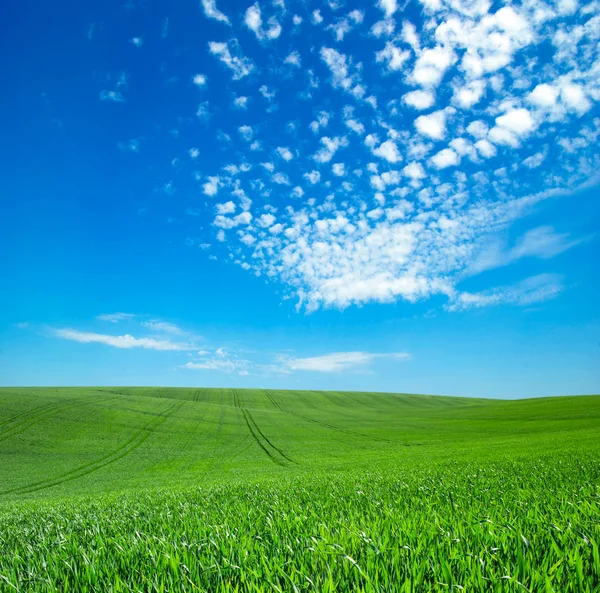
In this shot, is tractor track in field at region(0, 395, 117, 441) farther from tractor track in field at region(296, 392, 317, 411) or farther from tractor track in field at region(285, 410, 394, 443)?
tractor track in field at region(296, 392, 317, 411)

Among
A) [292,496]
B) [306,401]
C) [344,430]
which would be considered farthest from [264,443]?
[306,401]

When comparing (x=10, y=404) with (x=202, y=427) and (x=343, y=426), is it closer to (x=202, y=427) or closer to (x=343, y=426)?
(x=202, y=427)

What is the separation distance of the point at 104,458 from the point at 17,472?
26.7ft

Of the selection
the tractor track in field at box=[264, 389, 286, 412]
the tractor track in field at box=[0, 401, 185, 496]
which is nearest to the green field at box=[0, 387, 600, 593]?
the tractor track in field at box=[0, 401, 185, 496]

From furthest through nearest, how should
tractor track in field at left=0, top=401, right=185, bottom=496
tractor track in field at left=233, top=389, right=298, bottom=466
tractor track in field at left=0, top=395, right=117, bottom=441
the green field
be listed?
1. tractor track in field at left=0, top=395, right=117, bottom=441
2. tractor track in field at left=233, top=389, right=298, bottom=466
3. tractor track in field at left=0, top=401, right=185, bottom=496
4. the green field

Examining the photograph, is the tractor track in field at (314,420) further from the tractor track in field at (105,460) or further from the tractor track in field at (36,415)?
the tractor track in field at (36,415)

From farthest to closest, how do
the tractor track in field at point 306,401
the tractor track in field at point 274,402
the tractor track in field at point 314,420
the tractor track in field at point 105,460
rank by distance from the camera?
the tractor track in field at point 306,401
the tractor track in field at point 274,402
the tractor track in field at point 314,420
the tractor track in field at point 105,460

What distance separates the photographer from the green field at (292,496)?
8.03ft

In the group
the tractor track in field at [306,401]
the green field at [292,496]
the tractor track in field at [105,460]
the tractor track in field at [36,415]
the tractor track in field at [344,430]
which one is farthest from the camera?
the tractor track in field at [306,401]

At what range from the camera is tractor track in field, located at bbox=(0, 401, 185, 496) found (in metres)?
31.3

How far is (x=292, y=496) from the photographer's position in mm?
8047

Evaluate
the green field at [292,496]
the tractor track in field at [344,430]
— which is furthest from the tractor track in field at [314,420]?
the green field at [292,496]

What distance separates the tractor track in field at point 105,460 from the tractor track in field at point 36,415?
45.8 ft

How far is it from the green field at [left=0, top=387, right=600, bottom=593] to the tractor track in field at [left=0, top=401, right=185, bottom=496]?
11.0 inches
